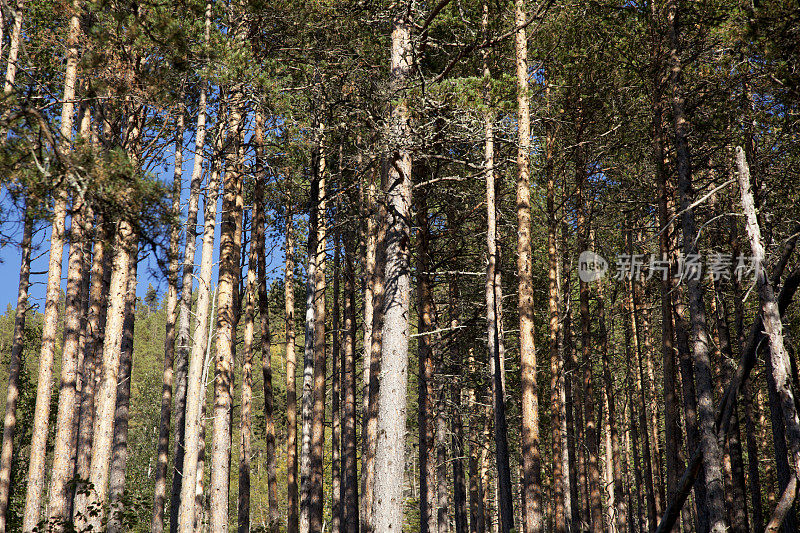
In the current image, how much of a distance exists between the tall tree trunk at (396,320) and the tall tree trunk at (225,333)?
3.48 metres

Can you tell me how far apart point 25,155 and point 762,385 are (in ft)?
82.3

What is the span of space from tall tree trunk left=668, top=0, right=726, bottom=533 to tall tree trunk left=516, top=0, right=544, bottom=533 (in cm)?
273

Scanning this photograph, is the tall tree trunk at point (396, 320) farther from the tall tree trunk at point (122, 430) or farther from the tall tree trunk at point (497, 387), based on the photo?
the tall tree trunk at point (122, 430)

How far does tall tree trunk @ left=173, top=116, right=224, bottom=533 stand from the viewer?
9977 mm

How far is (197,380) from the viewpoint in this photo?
34.3 feet

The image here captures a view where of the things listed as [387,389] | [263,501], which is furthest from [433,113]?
[263,501]

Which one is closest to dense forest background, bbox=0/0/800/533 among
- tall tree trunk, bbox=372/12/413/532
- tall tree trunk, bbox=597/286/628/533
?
tall tree trunk, bbox=372/12/413/532

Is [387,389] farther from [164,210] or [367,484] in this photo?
[367,484]

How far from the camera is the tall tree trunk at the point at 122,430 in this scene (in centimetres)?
1070

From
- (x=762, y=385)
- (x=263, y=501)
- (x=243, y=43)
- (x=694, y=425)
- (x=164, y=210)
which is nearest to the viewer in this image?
(x=164, y=210)

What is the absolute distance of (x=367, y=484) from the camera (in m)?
13.3

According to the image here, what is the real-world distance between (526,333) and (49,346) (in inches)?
436

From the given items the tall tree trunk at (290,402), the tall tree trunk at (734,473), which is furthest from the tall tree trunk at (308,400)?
the tall tree trunk at (734,473)

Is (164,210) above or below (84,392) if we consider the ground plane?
above
